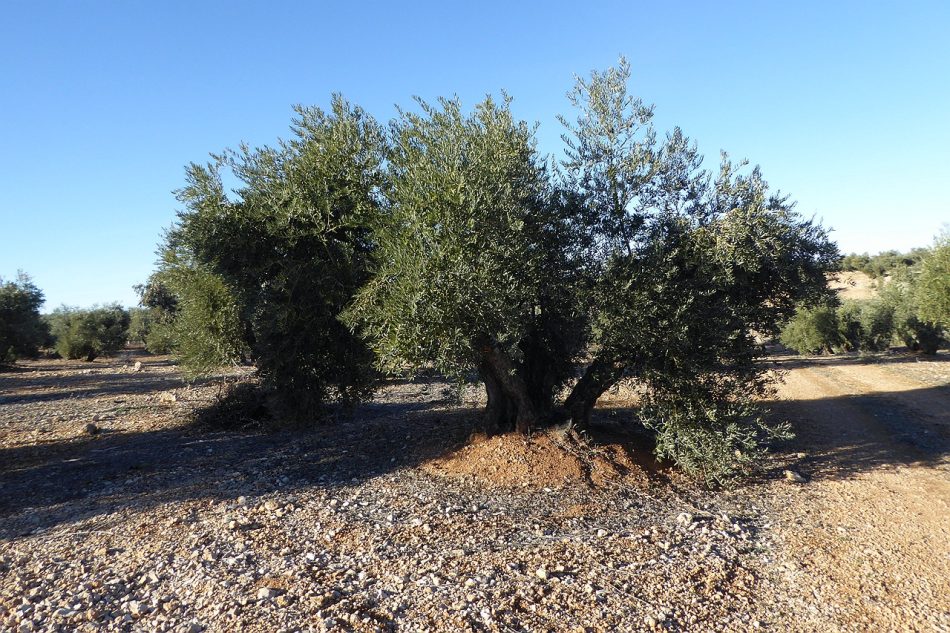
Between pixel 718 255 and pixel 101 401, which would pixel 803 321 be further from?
pixel 101 401

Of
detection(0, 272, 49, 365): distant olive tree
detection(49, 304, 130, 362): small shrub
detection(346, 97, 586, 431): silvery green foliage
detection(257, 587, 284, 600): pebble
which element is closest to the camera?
detection(257, 587, 284, 600): pebble

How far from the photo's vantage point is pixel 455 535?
7520mm

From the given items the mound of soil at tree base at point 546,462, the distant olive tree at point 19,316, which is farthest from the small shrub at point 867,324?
the distant olive tree at point 19,316

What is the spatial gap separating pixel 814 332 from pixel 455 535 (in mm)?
40511

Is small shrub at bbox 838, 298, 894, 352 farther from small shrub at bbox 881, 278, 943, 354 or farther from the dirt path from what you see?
the dirt path

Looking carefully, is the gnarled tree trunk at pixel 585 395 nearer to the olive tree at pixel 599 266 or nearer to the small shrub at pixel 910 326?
the olive tree at pixel 599 266

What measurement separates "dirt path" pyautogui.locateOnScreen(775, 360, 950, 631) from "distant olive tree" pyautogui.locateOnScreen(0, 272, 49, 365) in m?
38.4

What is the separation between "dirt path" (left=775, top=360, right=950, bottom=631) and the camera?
6.13 metres

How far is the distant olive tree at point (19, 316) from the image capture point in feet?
104

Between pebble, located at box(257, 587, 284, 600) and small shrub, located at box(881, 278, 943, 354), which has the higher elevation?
small shrub, located at box(881, 278, 943, 354)

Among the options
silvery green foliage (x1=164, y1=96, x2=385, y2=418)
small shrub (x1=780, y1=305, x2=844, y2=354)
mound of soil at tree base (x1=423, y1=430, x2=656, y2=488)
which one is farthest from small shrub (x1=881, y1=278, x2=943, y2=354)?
silvery green foliage (x1=164, y1=96, x2=385, y2=418)

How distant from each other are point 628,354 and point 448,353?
3377mm

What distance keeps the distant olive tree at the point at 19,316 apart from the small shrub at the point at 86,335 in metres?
11.1

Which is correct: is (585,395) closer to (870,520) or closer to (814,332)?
(870,520)
